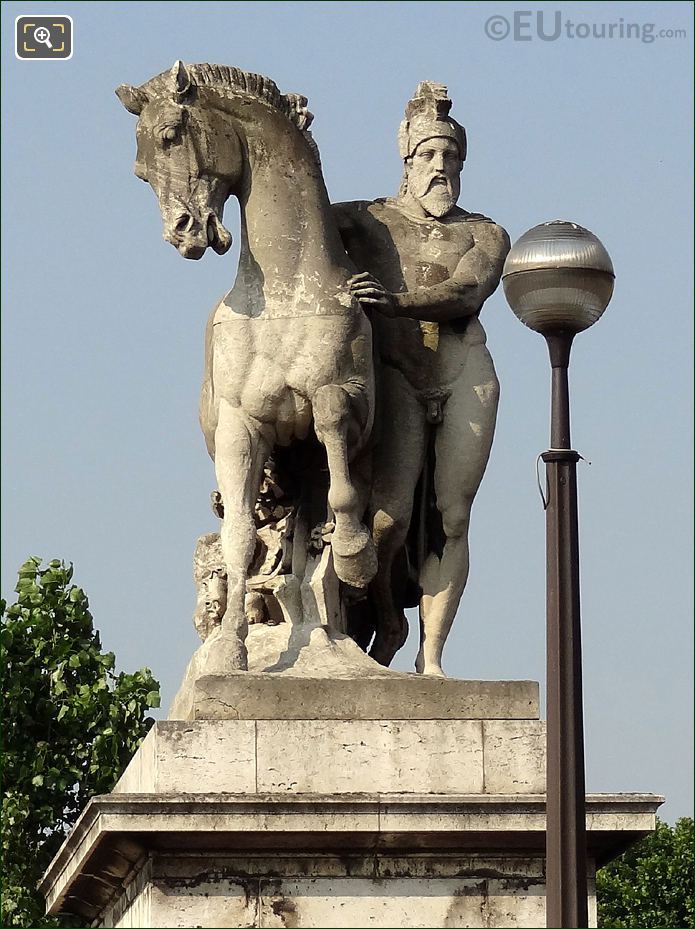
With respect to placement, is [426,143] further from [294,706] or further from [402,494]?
[294,706]

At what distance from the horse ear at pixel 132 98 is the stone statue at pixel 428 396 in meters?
1.39

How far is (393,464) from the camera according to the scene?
14.8 metres

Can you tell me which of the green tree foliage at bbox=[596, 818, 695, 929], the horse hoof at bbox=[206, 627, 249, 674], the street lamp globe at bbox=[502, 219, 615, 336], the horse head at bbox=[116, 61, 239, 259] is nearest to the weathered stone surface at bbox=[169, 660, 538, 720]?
the horse hoof at bbox=[206, 627, 249, 674]

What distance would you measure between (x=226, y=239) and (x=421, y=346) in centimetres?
147

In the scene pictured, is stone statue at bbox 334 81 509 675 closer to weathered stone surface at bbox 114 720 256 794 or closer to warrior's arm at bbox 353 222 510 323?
warrior's arm at bbox 353 222 510 323

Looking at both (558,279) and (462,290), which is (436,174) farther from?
(558,279)

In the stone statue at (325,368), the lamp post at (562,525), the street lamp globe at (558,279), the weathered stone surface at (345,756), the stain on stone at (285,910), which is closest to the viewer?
the lamp post at (562,525)

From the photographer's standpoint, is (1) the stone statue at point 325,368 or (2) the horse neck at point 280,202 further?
(2) the horse neck at point 280,202

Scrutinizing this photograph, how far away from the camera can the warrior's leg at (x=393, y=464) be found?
579 inches

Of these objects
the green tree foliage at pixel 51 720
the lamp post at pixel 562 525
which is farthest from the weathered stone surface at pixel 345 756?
the green tree foliage at pixel 51 720

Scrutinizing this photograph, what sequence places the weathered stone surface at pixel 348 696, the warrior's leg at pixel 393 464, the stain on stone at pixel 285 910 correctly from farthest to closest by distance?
the warrior's leg at pixel 393 464 < the weathered stone surface at pixel 348 696 < the stain on stone at pixel 285 910

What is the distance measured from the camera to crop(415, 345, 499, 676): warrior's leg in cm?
1479

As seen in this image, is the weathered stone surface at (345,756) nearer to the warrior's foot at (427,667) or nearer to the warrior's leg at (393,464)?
the warrior's foot at (427,667)

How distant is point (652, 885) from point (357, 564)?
2101 cm
